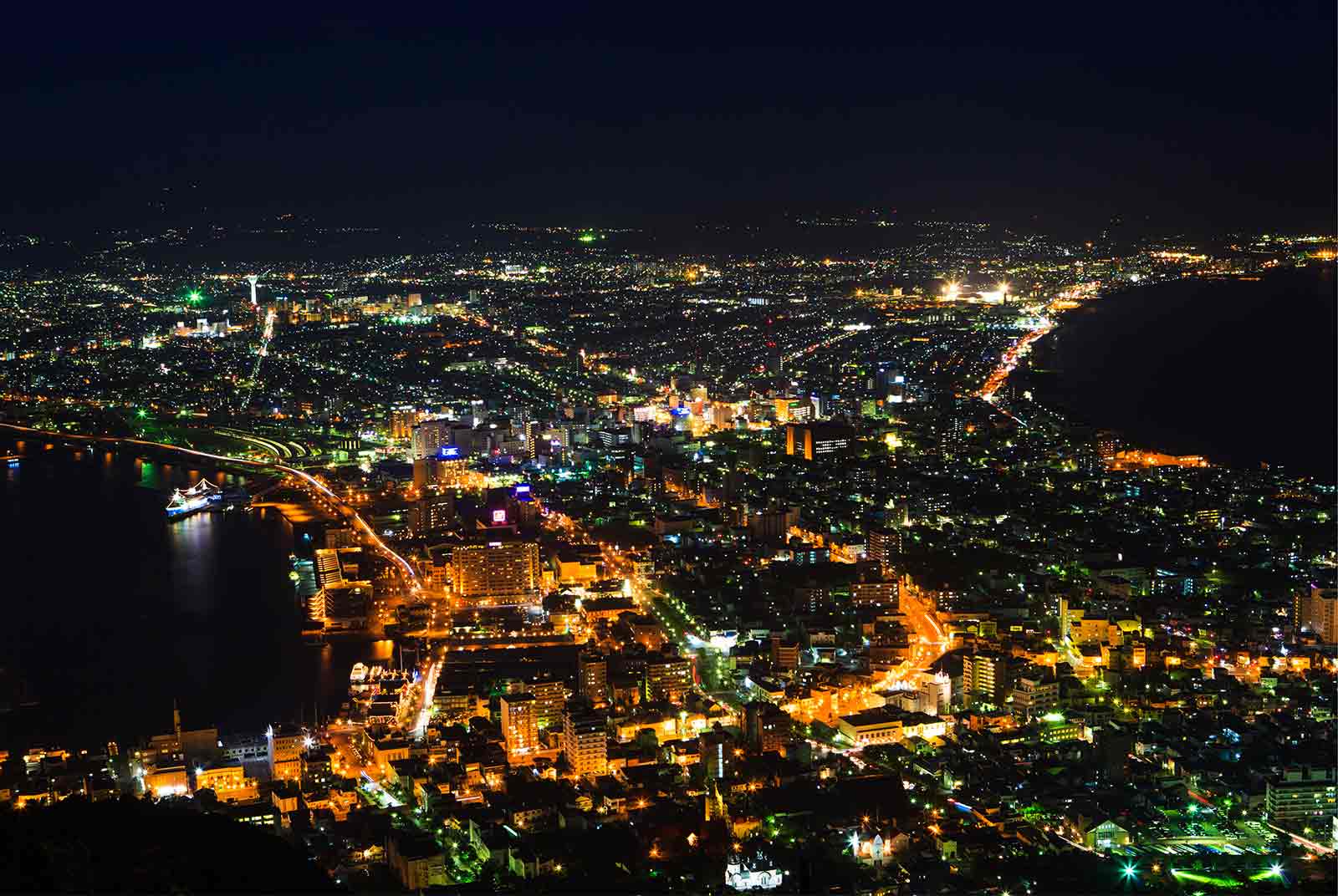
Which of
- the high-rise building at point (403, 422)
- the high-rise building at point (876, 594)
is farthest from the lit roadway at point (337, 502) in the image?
the high-rise building at point (876, 594)

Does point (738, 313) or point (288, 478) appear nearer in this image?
point (288, 478)

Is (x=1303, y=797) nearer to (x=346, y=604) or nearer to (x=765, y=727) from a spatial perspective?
(x=765, y=727)

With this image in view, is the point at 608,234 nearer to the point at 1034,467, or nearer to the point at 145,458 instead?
the point at 145,458

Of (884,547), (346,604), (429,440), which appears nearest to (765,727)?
(346,604)

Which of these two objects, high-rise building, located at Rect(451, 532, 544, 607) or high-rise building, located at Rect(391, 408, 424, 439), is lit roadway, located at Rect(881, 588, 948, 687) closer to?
high-rise building, located at Rect(451, 532, 544, 607)

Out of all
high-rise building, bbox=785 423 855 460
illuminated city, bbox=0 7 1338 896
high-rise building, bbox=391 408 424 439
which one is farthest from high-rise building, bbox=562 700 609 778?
high-rise building, bbox=391 408 424 439

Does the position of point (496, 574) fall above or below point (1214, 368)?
above

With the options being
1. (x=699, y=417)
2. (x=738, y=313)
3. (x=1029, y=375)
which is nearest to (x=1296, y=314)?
(x=1029, y=375)
